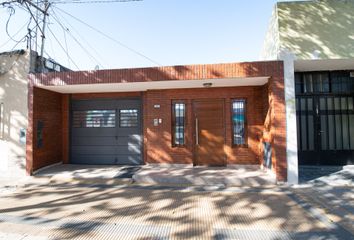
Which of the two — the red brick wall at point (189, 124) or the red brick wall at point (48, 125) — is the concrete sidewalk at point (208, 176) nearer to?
the red brick wall at point (189, 124)

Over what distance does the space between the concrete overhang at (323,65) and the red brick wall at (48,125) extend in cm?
752

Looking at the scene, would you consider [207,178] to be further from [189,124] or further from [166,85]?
[166,85]

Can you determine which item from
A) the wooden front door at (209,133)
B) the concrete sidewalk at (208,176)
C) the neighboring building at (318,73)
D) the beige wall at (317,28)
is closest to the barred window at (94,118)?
the concrete sidewalk at (208,176)

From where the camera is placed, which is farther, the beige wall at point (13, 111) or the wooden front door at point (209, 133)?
the wooden front door at point (209, 133)

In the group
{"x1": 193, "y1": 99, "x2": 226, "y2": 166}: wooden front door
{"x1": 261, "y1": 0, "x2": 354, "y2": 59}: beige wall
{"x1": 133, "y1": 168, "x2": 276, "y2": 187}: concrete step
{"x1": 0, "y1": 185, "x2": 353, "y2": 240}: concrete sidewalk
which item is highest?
{"x1": 261, "y1": 0, "x2": 354, "y2": 59}: beige wall

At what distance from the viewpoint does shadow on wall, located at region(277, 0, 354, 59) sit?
654 centimetres

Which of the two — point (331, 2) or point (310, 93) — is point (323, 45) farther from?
point (310, 93)

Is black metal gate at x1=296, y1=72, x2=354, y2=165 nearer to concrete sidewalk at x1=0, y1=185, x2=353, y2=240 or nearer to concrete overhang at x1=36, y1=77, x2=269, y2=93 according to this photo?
concrete overhang at x1=36, y1=77, x2=269, y2=93

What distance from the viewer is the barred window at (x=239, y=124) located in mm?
7926

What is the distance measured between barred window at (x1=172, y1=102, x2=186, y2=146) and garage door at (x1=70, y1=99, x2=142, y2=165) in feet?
3.96

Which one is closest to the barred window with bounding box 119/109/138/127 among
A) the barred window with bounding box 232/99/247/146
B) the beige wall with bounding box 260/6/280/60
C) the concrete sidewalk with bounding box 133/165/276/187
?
the concrete sidewalk with bounding box 133/165/276/187

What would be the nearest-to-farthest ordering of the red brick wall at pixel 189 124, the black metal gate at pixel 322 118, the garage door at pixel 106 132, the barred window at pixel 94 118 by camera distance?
the red brick wall at pixel 189 124, the black metal gate at pixel 322 118, the garage door at pixel 106 132, the barred window at pixel 94 118

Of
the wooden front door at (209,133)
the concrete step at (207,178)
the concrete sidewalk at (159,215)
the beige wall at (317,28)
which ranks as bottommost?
the concrete sidewalk at (159,215)

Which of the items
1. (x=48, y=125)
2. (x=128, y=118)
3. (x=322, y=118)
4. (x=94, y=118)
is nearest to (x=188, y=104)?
(x=128, y=118)
